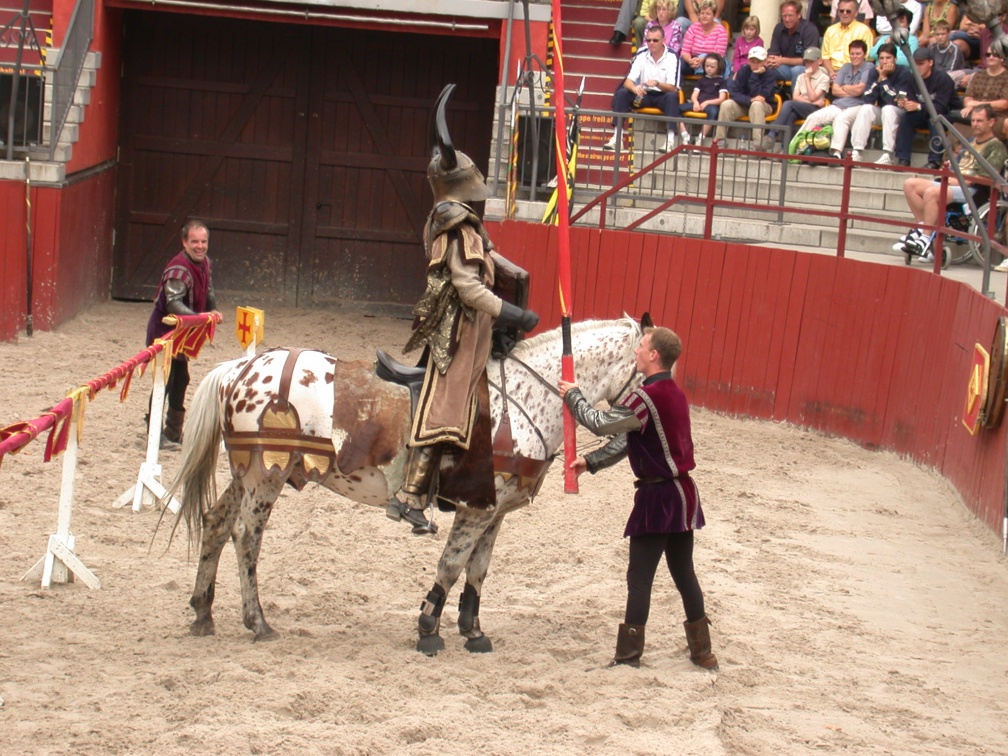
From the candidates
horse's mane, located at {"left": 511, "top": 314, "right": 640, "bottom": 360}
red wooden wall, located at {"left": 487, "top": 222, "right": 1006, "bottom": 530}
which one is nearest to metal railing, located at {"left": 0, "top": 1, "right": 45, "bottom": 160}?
red wooden wall, located at {"left": 487, "top": 222, "right": 1006, "bottom": 530}

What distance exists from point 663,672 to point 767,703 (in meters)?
0.53

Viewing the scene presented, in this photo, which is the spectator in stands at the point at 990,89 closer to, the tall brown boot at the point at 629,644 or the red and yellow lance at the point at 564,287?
the red and yellow lance at the point at 564,287

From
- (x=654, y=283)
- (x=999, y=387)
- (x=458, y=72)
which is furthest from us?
(x=458, y=72)

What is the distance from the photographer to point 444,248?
580 cm

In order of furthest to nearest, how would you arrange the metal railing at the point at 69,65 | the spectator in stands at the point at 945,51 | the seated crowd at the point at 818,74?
the spectator in stands at the point at 945,51, the seated crowd at the point at 818,74, the metal railing at the point at 69,65

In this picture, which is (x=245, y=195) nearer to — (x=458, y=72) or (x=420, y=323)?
(x=458, y=72)

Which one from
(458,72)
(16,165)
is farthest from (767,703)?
(458,72)

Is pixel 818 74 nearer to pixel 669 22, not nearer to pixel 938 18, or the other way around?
pixel 938 18

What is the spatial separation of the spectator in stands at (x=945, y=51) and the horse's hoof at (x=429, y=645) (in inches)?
408

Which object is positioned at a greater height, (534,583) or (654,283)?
(654,283)

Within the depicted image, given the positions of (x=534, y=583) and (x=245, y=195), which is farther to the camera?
(x=245, y=195)

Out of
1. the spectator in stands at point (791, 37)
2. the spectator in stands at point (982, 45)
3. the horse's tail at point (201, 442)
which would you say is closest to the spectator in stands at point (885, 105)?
the spectator in stands at point (982, 45)

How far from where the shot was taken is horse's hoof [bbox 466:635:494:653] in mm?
6098

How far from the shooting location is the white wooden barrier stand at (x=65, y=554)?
21.0 ft
